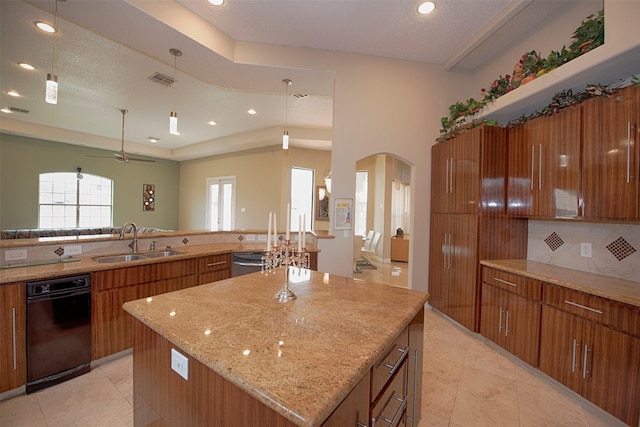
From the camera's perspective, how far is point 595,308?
5.98 ft

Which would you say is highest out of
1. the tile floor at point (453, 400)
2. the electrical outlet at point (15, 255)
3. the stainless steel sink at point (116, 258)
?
the electrical outlet at point (15, 255)

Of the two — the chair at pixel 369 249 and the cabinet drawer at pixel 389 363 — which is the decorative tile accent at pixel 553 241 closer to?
the cabinet drawer at pixel 389 363

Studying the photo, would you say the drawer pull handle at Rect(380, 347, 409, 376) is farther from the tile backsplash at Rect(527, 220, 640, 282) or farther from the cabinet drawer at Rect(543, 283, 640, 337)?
the tile backsplash at Rect(527, 220, 640, 282)

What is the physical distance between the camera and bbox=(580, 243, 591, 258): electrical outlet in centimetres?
238

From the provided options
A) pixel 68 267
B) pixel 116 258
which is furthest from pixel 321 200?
pixel 68 267

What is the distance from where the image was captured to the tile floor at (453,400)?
1758 millimetres

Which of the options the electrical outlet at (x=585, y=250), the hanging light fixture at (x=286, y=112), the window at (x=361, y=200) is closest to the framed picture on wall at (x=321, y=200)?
the window at (x=361, y=200)

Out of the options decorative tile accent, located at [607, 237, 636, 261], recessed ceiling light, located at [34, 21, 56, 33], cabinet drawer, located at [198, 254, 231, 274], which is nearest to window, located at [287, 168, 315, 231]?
cabinet drawer, located at [198, 254, 231, 274]

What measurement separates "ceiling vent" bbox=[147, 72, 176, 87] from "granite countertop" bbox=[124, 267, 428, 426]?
3598 mm

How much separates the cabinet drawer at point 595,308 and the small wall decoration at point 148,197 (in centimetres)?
982

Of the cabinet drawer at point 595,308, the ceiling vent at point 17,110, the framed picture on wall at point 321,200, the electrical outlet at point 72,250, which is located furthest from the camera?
the framed picture on wall at point 321,200

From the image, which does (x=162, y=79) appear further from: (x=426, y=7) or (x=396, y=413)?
(x=396, y=413)

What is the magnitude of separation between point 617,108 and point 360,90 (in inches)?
97.1

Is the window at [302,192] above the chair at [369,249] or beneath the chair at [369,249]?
above
